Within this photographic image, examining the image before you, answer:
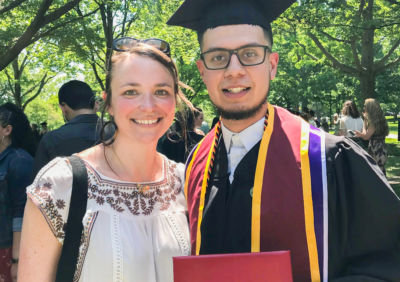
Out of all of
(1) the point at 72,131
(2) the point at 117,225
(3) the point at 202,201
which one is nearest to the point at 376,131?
(1) the point at 72,131

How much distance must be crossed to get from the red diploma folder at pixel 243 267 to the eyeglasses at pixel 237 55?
99 centimetres

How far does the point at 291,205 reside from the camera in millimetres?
1868

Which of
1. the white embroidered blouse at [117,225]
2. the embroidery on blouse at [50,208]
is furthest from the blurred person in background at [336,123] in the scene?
the embroidery on blouse at [50,208]

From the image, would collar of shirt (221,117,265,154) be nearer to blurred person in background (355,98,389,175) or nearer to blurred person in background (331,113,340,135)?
blurred person in background (355,98,389,175)

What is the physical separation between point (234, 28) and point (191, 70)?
1641cm

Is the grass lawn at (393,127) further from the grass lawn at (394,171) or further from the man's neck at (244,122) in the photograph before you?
the man's neck at (244,122)

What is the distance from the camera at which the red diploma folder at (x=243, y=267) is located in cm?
144

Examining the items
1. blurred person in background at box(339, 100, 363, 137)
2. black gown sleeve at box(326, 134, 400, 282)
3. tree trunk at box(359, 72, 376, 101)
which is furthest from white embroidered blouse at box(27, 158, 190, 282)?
tree trunk at box(359, 72, 376, 101)

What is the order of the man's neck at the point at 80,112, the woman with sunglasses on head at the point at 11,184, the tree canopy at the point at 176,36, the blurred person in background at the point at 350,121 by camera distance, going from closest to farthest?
the woman with sunglasses on head at the point at 11,184 → the man's neck at the point at 80,112 → the tree canopy at the point at 176,36 → the blurred person in background at the point at 350,121

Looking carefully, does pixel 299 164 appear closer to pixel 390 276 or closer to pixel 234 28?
pixel 390 276

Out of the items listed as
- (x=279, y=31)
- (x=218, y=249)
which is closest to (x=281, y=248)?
(x=218, y=249)

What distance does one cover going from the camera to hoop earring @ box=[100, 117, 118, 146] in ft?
7.27

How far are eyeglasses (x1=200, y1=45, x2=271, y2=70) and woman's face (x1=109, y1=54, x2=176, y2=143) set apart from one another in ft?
0.79

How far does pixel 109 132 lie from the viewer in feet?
7.95
